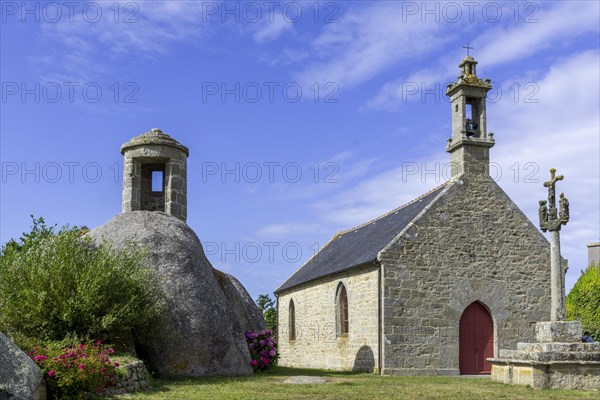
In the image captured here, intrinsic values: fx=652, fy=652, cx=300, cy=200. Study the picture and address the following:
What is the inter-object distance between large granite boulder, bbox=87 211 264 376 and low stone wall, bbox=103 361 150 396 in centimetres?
190

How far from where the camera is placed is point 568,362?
41.1 feet

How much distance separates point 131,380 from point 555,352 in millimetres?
7984

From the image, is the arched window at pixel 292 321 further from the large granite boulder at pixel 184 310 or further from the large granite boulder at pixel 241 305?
the large granite boulder at pixel 184 310

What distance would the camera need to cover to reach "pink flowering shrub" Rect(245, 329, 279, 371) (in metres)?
17.2

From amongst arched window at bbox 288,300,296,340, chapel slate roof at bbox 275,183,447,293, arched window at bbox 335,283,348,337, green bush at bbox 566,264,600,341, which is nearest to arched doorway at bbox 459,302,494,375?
chapel slate roof at bbox 275,183,447,293

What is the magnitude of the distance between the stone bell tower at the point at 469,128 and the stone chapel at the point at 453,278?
0.03 meters

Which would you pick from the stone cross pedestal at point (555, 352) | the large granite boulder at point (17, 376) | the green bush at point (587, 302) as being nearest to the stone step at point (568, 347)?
the stone cross pedestal at point (555, 352)


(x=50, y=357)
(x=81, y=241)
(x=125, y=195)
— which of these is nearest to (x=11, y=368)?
(x=50, y=357)

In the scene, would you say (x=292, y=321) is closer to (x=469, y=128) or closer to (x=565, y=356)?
(x=469, y=128)

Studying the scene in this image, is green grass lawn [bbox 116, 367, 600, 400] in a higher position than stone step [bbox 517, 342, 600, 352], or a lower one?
lower

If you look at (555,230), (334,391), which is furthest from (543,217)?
(334,391)

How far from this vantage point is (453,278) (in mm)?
19188

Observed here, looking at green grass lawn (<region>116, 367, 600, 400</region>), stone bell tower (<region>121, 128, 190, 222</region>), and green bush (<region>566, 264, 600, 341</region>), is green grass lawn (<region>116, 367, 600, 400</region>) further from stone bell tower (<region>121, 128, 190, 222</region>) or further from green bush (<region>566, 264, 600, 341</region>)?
green bush (<region>566, 264, 600, 341</region>)

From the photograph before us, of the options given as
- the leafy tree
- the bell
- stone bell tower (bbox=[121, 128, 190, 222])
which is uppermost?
the bell
